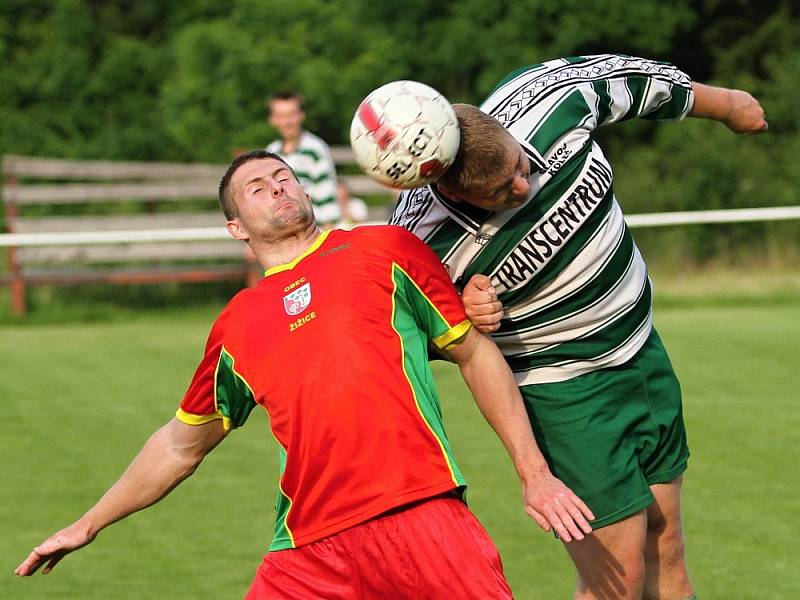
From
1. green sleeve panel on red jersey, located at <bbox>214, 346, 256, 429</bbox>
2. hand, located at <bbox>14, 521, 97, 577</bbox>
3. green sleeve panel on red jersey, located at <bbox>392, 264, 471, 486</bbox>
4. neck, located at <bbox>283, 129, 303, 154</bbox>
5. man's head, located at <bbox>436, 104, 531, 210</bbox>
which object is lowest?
neck, located at <bbox>283, 129, 303, 154</bbox>

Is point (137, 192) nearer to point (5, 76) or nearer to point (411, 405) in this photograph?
point (5, 76)

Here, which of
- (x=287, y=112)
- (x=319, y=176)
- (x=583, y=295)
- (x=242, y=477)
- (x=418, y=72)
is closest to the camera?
(x=583, y=295)

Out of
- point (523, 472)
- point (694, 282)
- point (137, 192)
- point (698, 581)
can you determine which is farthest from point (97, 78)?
point (523, 472)

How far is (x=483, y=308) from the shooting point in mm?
3885

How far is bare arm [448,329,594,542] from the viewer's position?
376 centimetres

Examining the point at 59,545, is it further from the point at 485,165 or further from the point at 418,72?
the point at 418,72

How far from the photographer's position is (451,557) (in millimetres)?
3586

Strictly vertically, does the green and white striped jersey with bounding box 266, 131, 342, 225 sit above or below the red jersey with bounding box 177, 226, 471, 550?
below

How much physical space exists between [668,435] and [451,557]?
122 cm

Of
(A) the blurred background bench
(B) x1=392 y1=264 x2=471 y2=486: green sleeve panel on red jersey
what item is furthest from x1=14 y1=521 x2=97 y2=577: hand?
(A) the blurred background bench

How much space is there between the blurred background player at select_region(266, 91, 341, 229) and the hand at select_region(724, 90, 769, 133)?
6.12m

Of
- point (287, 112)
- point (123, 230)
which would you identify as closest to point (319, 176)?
point (287, 112)

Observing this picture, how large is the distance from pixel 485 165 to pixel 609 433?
106cm

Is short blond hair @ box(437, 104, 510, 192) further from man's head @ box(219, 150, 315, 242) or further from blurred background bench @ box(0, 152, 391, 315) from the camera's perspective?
blurred background bench @ box(0, 152, 391, 315)
